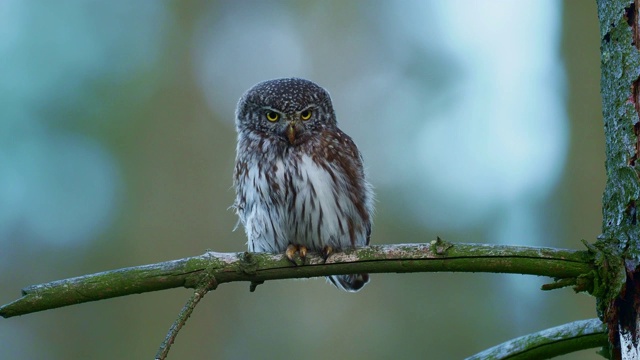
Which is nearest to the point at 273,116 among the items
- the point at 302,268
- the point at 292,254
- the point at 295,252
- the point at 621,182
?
the point at 295,252

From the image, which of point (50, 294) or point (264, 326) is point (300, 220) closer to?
point (50, 294)

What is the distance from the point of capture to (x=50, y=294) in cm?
234

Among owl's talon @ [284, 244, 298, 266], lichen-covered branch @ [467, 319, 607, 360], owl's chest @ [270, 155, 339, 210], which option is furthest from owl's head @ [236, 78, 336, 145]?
lichen-covered branch @ [467, 319, 607, 360]

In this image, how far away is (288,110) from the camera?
3996 mm

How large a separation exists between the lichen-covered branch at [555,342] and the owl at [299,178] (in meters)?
1.07

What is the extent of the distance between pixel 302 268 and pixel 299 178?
1.18 metres

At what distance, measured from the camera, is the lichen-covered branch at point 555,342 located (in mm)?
2534

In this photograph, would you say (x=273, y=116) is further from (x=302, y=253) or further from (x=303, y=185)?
(x=302, y=253)

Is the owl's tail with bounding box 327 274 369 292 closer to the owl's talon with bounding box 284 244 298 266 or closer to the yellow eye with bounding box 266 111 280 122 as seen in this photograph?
the owl's talon with bounding box 284 244 298 266

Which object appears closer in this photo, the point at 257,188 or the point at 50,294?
the point at 50,294

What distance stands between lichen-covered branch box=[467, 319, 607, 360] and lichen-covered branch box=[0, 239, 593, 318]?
244 mm

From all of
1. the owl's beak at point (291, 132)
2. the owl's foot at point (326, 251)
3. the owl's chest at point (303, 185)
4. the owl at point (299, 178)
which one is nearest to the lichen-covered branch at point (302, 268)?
the owl's foot at point (326, 251)

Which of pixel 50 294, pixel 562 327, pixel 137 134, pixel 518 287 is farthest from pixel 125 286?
pixel 137 134

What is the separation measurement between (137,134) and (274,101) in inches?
244
